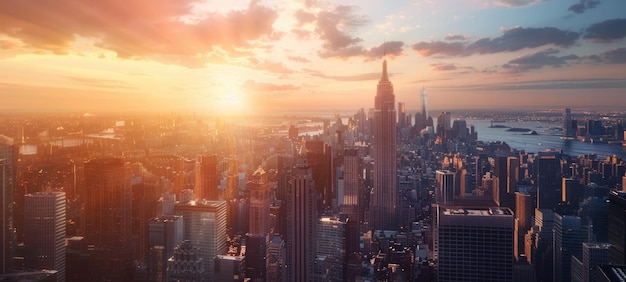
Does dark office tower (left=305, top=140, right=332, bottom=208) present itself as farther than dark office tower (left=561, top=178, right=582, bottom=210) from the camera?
Yes

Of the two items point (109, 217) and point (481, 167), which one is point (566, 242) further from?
point (109, 217)

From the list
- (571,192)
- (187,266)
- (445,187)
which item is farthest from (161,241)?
(571,192)

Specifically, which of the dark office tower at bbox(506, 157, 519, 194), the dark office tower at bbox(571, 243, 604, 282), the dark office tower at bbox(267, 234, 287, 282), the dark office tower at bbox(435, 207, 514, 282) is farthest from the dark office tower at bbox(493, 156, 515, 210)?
the dark office tower at bbox(267, 234, 287, 282)

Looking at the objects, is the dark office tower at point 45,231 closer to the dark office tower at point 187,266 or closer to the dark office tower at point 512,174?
the dark office tower at point 187,266

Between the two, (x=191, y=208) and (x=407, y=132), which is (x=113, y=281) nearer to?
(x=191, y=208)

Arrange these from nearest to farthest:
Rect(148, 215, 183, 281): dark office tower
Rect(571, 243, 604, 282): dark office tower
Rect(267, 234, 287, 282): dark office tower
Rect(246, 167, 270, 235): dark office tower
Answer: Rect(571, 243, 604, 282): dark office tower
Rect(148, 215, 183, 281): dark office tower
Rect(267, 234, 287, 282): dark office tower
Rect(246, 167, 270, 235): dark office tower

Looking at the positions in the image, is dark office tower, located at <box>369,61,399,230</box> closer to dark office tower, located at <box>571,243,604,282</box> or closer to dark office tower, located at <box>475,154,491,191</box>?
dark office tower, located at <box>475,154,491,191</box>

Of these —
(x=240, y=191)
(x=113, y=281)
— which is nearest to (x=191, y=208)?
(x=240, y=191)
